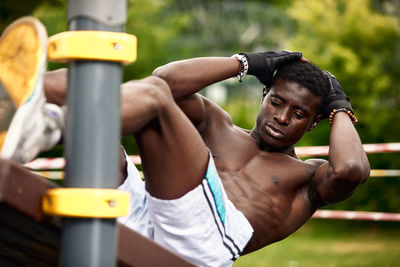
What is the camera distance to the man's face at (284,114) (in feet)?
9.64

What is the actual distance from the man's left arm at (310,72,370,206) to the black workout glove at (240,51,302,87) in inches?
12.5

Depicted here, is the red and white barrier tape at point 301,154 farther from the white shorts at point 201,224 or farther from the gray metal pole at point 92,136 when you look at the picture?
the gray metal pole at point 92,136

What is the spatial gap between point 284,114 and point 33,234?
1410 millimetres

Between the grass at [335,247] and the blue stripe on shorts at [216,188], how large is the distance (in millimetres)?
3301

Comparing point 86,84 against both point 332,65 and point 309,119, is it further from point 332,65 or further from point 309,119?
point 332,65

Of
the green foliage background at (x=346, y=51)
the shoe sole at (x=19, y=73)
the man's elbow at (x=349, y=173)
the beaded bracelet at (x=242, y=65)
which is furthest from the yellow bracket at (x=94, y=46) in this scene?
the green foliage background at (x=346, y=51)

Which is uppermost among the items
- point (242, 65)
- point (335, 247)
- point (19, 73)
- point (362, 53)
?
point (19, 73)

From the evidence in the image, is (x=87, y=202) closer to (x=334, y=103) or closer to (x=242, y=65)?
(x=242, y=65)

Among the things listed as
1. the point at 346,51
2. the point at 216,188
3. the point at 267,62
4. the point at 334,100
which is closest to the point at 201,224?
the point at 216,188

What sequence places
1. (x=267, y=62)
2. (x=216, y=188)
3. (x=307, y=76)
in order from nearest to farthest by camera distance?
(x=216, y=188) < (x=267, y=62) < (x=307, y=76)

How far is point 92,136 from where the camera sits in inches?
58.1

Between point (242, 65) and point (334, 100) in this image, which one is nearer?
point (242, 65)

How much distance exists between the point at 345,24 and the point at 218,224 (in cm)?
901

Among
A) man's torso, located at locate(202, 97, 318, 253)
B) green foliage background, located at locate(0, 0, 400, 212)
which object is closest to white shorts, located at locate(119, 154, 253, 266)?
man's torso, located at locate(202, 97, 318, 253)
